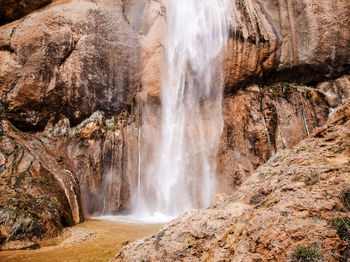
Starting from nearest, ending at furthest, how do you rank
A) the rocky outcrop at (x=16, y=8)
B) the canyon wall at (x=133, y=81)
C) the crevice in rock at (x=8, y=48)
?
the canyon wall at (x=133, y=81) → the crevice in rock at (x=8, y=48) → the rocky outcrop at (x=16, y=8)

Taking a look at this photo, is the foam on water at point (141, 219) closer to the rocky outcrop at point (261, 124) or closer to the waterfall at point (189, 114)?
the waterfall at point (189, 114)

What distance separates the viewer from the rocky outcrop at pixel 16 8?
573 inches

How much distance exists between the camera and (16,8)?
14.7m

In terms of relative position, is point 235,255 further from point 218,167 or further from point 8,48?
point 8,48

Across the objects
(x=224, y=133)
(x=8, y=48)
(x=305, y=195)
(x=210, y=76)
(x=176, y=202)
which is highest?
(x=8, y=48)

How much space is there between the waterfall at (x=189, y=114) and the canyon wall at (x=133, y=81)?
581 millimetres

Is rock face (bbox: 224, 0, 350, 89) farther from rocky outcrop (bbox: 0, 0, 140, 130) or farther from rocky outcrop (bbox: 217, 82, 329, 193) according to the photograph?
rocky outcrop (bbox: 0, 0, 140, 130)

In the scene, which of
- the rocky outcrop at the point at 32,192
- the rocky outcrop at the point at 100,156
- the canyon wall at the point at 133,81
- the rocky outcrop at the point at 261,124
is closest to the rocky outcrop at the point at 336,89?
the canyon wall at the point at 133,81

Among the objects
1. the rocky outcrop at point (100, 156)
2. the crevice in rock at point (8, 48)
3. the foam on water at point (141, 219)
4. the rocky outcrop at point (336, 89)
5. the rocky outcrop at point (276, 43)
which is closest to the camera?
the foam on water at point (141, 219)

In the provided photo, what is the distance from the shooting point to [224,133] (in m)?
14.1

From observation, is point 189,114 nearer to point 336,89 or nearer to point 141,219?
point 141,219

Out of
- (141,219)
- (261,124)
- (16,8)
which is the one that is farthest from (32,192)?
(16,8)

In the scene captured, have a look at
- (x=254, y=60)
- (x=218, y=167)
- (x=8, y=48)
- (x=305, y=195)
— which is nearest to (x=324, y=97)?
(x=254, y=60)

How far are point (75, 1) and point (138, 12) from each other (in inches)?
146
